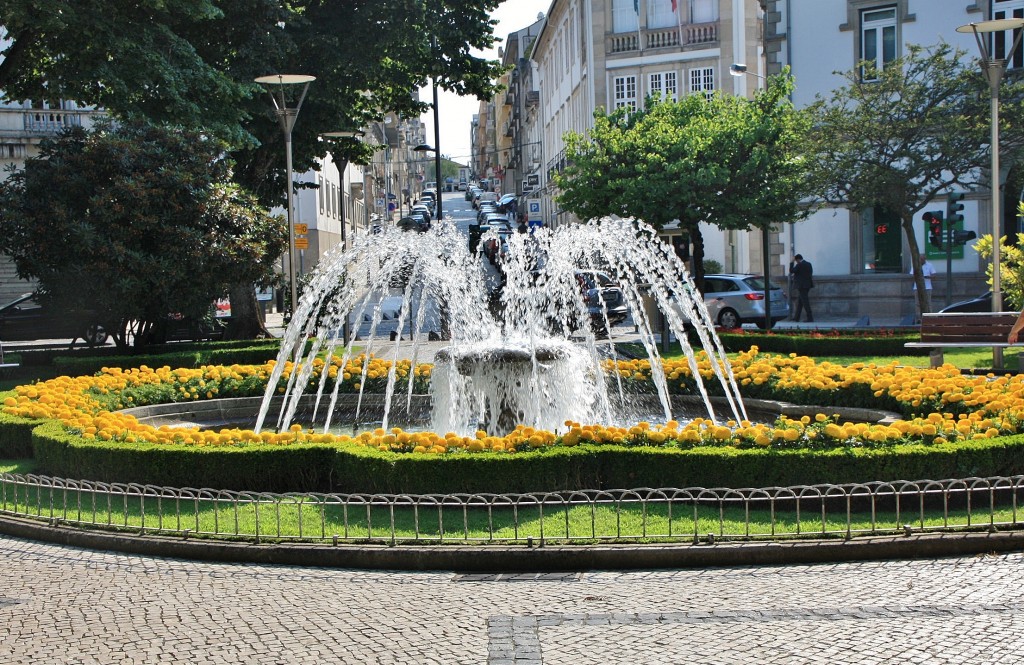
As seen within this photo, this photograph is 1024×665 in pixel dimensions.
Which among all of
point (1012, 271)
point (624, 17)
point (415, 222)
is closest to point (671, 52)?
point (624, 17)

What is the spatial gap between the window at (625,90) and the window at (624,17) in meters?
1.78

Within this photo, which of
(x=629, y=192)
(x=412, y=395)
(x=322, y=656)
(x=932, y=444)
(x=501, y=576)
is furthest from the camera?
(x=629, y=192)

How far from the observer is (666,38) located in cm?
4378

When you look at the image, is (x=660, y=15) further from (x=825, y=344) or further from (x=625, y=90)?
(x=825, y=344)

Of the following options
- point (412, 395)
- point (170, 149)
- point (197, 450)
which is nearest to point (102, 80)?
point (170, 149)

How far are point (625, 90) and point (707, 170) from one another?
17953mm

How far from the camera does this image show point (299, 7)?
2441 cm

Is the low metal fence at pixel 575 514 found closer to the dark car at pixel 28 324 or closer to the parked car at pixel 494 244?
the dark car at pixel 28 324

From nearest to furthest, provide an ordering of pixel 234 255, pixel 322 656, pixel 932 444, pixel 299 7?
pixel 322 656 < pixel 932 444 < pixel 234 255 < pixel 299 7

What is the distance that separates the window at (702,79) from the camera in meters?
43.4

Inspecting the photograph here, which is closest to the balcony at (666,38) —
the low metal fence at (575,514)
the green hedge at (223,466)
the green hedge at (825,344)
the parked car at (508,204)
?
the green hedge at (825,344)

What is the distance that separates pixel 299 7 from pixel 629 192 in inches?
339

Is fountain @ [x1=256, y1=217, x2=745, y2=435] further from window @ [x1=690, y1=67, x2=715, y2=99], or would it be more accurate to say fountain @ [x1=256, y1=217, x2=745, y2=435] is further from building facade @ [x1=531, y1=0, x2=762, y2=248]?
window @ [x1=690, y1=67, x2=715, y2=99]

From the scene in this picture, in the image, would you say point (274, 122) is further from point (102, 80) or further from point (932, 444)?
point (932, 444)
